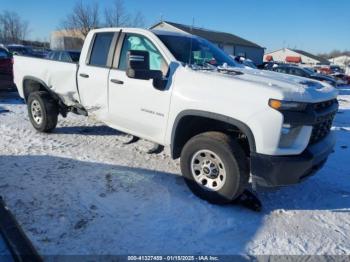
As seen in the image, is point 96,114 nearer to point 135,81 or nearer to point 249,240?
point 135,81

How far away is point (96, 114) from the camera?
18.0 feet

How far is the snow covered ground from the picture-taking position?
131 inches

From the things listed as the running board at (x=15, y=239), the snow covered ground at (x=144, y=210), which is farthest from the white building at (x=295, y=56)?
the running board at (x=15, y=239)

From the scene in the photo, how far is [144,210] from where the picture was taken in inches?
154

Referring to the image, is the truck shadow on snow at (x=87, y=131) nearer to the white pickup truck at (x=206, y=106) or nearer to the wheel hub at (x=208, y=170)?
the white pickup truck at (x=206, y=106)

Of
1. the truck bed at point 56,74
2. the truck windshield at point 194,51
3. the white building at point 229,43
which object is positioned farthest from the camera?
the white building at point 229,43

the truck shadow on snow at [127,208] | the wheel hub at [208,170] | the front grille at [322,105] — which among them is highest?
the front grille at [322,105]

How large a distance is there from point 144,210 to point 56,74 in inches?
130

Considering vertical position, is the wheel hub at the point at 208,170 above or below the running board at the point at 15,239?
above

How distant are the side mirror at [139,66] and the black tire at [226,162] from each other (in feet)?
3.09

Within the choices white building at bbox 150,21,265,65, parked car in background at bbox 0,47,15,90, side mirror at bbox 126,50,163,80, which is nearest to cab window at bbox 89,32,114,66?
side mirror at bbox 126,50,163,80

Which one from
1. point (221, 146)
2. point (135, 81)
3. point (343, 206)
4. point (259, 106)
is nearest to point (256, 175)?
point (221, 146)

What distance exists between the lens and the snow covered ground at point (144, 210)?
3.33 metres

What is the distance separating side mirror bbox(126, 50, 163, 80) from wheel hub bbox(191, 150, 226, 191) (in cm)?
111
